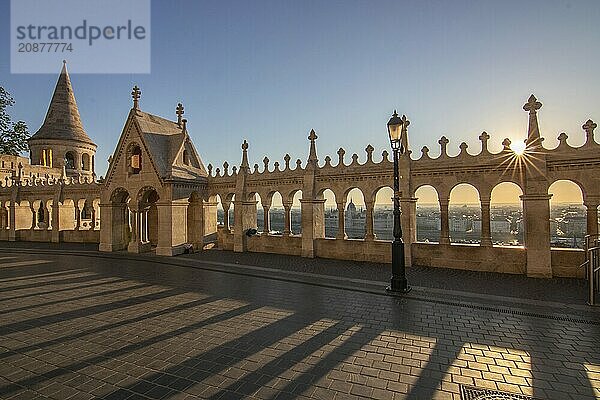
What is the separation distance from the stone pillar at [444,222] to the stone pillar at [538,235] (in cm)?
273

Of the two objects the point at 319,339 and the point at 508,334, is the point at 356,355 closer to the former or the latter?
the point at 319,339

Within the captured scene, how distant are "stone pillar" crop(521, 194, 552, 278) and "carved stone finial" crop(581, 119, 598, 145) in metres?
2.28

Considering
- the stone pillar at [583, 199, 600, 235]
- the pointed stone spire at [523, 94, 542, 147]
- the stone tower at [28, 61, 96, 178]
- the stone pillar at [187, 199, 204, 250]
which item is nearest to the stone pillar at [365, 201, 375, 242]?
the pointed stone spire at [523, 94, 542, 147]

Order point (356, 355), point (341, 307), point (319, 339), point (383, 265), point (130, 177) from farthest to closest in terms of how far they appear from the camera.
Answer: point (130, 177) < point (383, 265) < point (341, 307) < point (319, 339) < point (356, 355)

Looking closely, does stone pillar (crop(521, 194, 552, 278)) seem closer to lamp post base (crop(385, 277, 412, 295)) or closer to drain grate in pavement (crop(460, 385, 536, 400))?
lamp post base (crop(385, 277, 412, 295))

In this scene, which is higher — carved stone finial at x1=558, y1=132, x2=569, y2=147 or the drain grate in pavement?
carved stone finial at x1=558, y1=132, x2=569, y2=147

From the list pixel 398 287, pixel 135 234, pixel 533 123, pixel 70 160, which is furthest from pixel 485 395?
pixel 70 160

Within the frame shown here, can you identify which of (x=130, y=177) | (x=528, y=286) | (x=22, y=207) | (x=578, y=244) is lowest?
(x=528, y=286)

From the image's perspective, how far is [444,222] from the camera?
13.6m

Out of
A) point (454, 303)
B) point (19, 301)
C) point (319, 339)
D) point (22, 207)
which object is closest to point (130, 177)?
point (19, 301)

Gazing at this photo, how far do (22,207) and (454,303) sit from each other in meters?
32.6

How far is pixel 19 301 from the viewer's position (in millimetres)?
9039

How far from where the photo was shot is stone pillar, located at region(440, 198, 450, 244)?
1352 centimetres

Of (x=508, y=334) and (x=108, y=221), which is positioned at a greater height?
(x=108, y=221)
